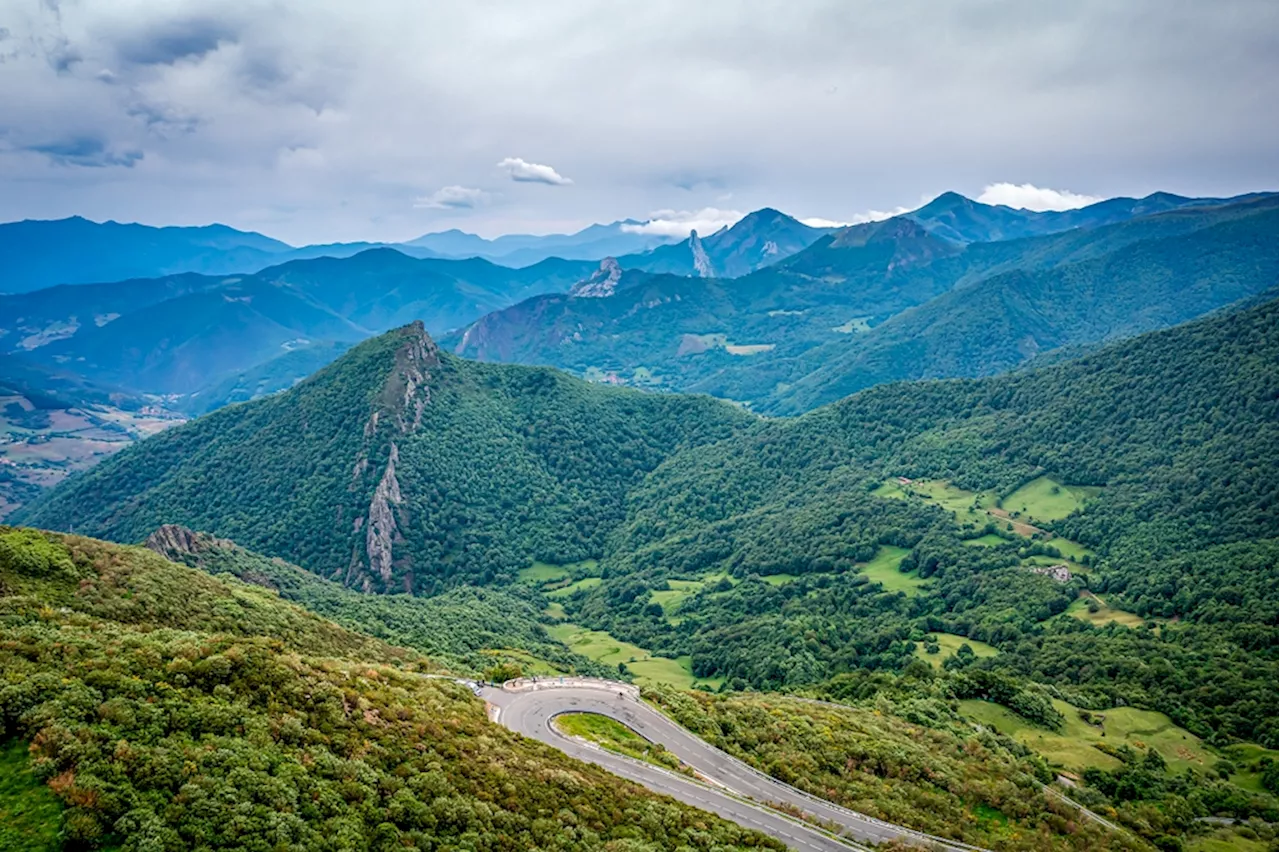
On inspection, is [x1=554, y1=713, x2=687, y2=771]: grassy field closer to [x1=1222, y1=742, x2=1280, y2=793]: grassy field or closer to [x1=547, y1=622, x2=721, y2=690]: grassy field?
[x1=547, y1=622, x2=721, y2=690]: grassy field

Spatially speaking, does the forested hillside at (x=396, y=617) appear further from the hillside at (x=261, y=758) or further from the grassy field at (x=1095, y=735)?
the grassy field at (x=1095, y=735)

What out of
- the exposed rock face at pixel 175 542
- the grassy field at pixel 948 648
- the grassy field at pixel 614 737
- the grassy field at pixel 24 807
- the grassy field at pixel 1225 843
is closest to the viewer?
the grassy field at pixel 24 807

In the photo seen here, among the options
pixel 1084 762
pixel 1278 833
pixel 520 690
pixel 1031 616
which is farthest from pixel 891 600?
pixel 520 690

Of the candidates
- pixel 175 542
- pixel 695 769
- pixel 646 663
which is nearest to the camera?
pixel 695 769

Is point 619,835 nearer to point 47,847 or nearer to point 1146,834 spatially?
point 47,847

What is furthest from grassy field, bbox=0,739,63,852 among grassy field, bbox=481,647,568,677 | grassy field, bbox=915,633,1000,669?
grassy field, bbox=915,633,1000,669

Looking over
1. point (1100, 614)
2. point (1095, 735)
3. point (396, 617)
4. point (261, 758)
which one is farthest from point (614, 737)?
point (1100, 614)

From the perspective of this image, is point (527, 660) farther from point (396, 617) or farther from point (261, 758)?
point (261, 758)

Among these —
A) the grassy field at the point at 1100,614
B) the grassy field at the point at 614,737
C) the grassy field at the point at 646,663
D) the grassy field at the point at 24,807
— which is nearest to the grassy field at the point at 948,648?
the grassy field at the point at 1100,614
